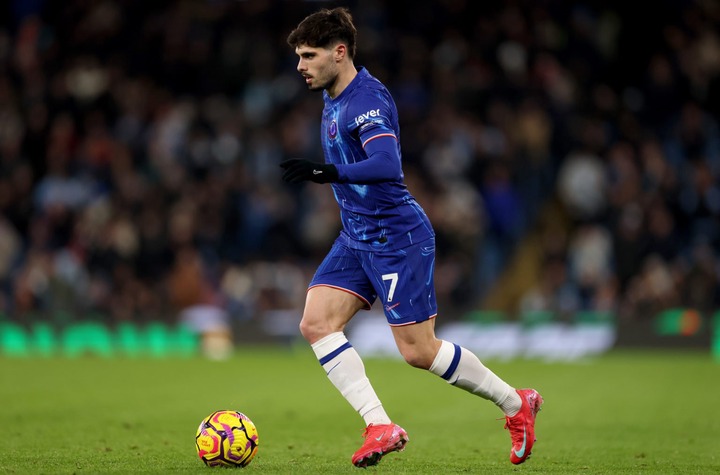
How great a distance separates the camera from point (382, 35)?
21.7 meters

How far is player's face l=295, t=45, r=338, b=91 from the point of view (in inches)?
268

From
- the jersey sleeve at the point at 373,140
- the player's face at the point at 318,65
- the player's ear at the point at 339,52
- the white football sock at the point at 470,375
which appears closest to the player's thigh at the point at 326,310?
the white football sock at the point at 470,375

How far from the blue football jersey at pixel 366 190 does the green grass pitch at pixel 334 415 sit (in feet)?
4.54

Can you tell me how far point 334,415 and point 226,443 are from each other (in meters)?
3.93

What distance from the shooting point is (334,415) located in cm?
1061

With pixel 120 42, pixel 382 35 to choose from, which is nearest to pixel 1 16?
pixel 120 42

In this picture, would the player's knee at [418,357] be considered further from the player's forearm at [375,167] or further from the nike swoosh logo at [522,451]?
the player's forearm at [375,167]

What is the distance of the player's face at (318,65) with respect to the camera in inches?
268

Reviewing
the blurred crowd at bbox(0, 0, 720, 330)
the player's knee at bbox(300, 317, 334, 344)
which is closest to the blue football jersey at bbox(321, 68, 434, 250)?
the player's knee at bbox(300, 317, 334, 344)

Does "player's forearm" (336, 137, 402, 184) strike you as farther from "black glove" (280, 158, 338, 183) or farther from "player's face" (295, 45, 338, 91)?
"player's face" (295, 45, 338, 91)

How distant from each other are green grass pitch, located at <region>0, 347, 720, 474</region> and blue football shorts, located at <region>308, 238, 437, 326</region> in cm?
95

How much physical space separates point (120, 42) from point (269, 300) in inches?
270

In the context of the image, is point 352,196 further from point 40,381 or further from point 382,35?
point 382,35

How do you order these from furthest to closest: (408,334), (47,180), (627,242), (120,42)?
(120,42), (47,180), (627,242), (408,334)
